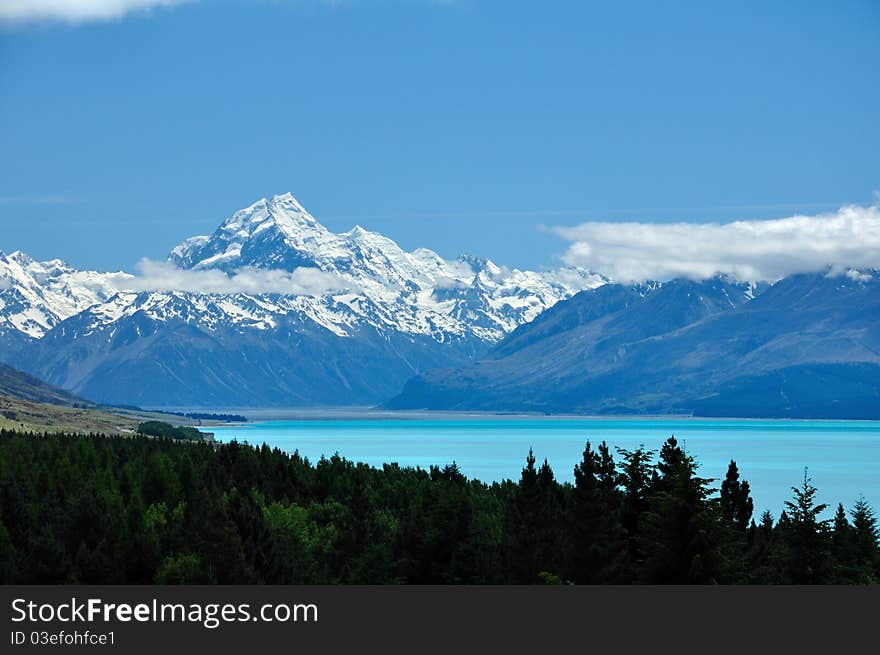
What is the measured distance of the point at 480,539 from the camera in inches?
4186

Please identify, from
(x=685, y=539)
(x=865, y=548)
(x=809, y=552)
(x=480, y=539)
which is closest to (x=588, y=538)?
(x=809, y=552)

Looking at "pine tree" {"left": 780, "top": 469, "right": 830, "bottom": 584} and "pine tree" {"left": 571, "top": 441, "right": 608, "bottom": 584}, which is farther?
"pine tree" {"left": 571, "top": 441, "right": 608, "bottom": 584}

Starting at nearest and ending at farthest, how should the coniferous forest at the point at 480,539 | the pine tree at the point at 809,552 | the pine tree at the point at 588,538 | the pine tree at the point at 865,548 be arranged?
the coniferous forest at the point at 480,539 < the pine tree at the point at 809,552 < the pine tree at the point at 588,538 < the pine tree at the point at 865,548

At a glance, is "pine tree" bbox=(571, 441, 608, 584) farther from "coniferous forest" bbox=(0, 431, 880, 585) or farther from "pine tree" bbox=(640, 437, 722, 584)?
"pine tree" bbox=(640, 437, 722, 584)

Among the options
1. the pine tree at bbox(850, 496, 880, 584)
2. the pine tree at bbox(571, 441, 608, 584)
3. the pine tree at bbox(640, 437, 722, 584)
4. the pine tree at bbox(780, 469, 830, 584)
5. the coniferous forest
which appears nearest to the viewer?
the pine tree at bbox(640, 437, 722, 584)

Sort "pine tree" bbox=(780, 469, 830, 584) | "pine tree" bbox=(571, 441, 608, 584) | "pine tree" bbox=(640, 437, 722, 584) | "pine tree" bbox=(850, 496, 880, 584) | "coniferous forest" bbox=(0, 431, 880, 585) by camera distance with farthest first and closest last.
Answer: "pine tree" bbox=(850, 496, 880, 584) → "pine tree" bbox=(571, 441, 608, 584) → "pine tree" bbox=(780, 469, 830, 584) → "coniferous forest" bbox=(0, 431, 880, 585) → "pine tree" bbox=(640, 437, 722, 584)

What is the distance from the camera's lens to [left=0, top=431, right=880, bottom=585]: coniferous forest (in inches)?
2913

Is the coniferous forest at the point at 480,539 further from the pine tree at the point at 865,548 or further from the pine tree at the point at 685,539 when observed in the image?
the pine tree at the point at 865,548

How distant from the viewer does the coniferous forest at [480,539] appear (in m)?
74.0

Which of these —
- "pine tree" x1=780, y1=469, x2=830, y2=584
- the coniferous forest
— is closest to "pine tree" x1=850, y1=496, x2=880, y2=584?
the coniferous forest

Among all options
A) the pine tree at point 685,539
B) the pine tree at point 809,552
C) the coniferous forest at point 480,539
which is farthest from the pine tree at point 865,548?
the pine tree at point 685,539
